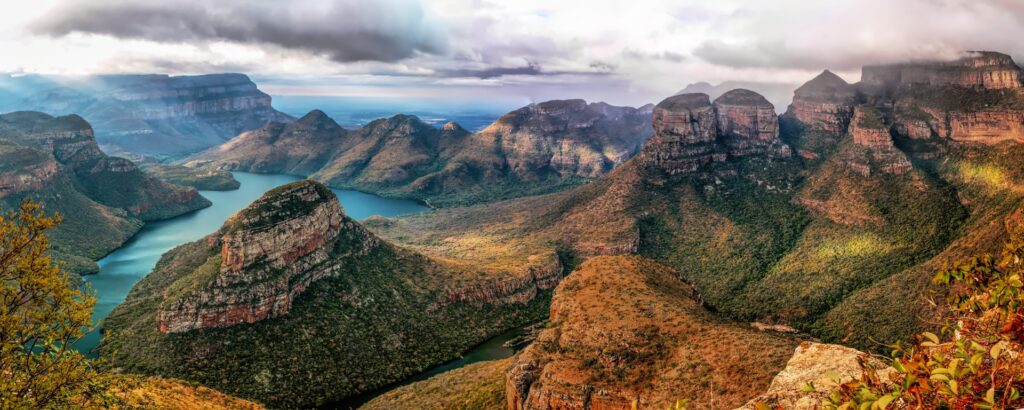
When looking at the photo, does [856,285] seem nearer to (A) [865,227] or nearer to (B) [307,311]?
(A) [865,227]

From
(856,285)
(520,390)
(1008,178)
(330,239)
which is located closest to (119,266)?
(330,239)

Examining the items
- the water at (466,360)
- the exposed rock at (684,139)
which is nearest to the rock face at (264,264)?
the water at (466,360)

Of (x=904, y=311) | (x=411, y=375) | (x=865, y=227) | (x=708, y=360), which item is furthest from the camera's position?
(x=865, y=227)

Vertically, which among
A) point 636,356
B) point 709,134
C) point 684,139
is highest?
point 709,134

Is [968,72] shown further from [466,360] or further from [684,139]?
[466,360]

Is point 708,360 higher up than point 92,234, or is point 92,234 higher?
point 708,360

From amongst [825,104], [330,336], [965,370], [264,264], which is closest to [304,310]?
[330,336]
